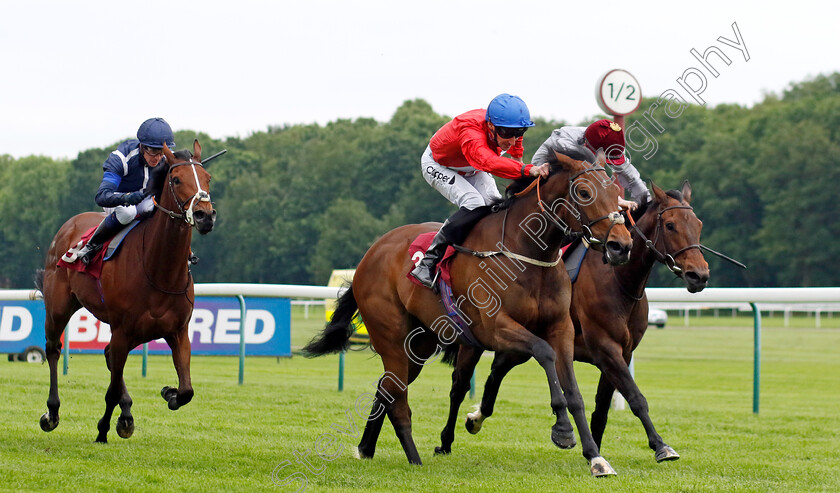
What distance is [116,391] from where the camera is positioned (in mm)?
6199

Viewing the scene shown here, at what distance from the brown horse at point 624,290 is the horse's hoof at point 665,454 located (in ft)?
1.73

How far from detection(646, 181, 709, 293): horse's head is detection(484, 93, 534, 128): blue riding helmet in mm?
1022

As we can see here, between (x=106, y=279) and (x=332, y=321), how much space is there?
1.49 m

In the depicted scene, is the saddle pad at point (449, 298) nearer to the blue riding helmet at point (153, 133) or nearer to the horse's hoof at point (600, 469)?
the horse's hoof at point (600, 469)

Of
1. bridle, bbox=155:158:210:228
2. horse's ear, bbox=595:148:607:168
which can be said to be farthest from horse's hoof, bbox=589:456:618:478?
bridle, bbox=155:158:210:228

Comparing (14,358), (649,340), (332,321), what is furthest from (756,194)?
(332,321)

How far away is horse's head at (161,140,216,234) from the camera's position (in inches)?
215

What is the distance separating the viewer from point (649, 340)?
21.8m

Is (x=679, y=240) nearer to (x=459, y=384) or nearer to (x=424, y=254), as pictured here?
(x=424, y=254)

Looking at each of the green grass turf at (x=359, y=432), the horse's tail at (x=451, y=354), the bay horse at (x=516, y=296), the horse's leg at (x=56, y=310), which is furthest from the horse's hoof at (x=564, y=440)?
the horse's leg at (x=56, y=310)

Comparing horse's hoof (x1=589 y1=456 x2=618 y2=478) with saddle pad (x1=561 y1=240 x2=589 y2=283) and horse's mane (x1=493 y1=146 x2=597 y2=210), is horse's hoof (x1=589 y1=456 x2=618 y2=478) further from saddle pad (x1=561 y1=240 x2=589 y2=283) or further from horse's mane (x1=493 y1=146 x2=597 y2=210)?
saddle pad (x1=561 y1=240 x2=589 y2=283)

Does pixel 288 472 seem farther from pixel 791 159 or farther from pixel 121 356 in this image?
pixel 791 159

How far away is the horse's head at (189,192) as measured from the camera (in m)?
5.47

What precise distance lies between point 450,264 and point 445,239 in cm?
15
